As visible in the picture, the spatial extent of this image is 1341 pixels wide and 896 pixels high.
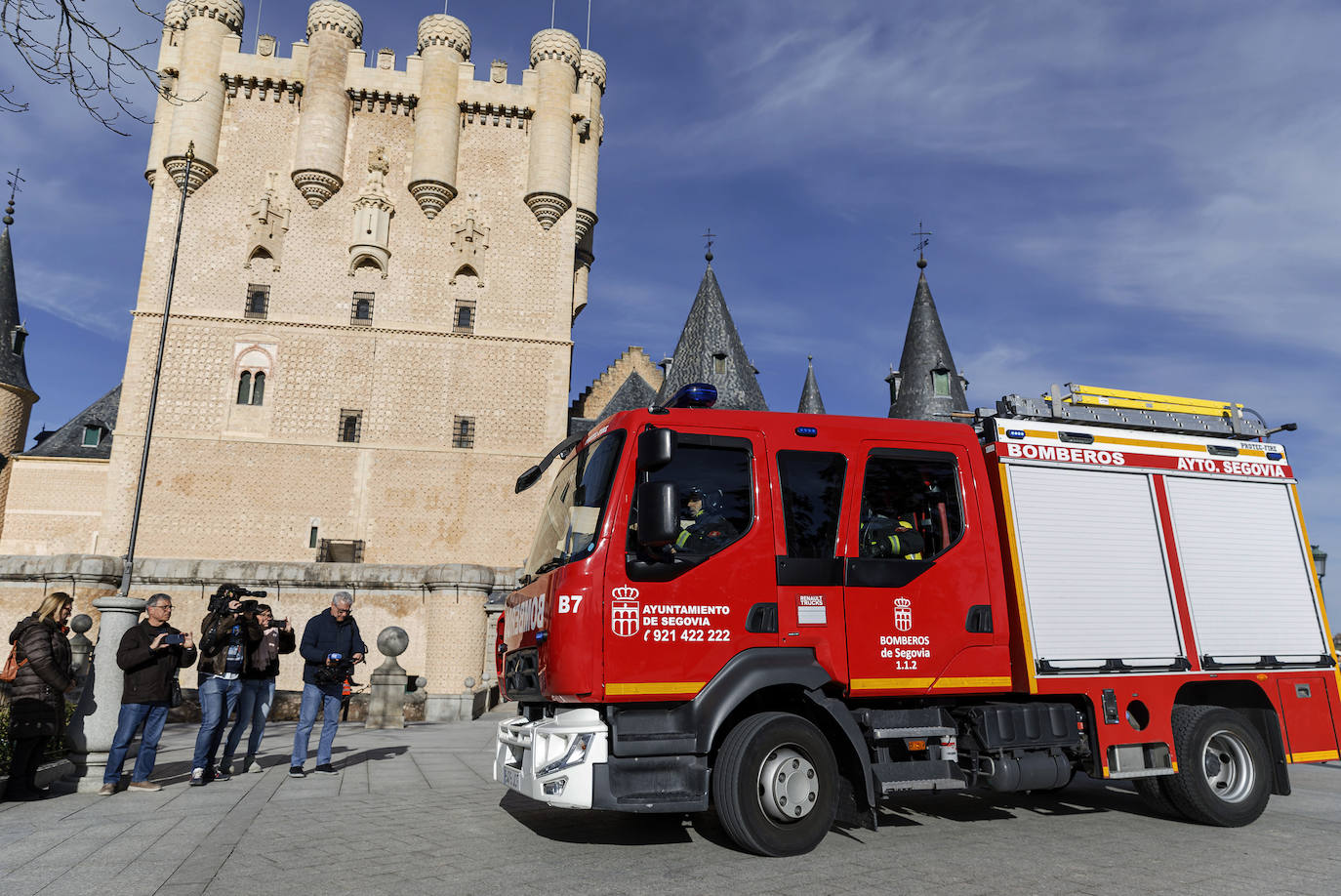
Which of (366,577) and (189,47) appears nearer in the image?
(366,577)

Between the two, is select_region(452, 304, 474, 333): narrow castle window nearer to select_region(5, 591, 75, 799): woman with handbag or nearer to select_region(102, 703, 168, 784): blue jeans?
select_region(102, 703, 168, 784): blue jeans

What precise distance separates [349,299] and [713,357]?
1360 centimetres

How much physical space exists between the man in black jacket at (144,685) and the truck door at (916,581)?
5186 mm

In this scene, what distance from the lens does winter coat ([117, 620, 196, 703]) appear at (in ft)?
22.2

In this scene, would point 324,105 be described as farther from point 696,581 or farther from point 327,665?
point 696,581

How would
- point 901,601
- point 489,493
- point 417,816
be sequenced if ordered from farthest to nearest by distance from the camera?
point 489,493 → point 417,816 → point 901,601

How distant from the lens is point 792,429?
223 inches

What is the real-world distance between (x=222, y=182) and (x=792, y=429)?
105 feet

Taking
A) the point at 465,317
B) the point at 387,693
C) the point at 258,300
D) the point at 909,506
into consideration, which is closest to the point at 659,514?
the point at 909,506

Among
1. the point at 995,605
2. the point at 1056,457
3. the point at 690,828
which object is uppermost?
the point at 1056,457

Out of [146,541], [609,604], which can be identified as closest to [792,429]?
[609,604]

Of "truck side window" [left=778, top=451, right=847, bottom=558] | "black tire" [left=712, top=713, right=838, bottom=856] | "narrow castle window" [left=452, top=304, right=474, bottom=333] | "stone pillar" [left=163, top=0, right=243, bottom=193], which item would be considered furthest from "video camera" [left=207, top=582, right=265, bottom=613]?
"stone pillar" [left=163, top=0, right=243, bottom=193]

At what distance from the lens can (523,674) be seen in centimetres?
557

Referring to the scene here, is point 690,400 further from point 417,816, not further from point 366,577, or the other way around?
point 366,577
